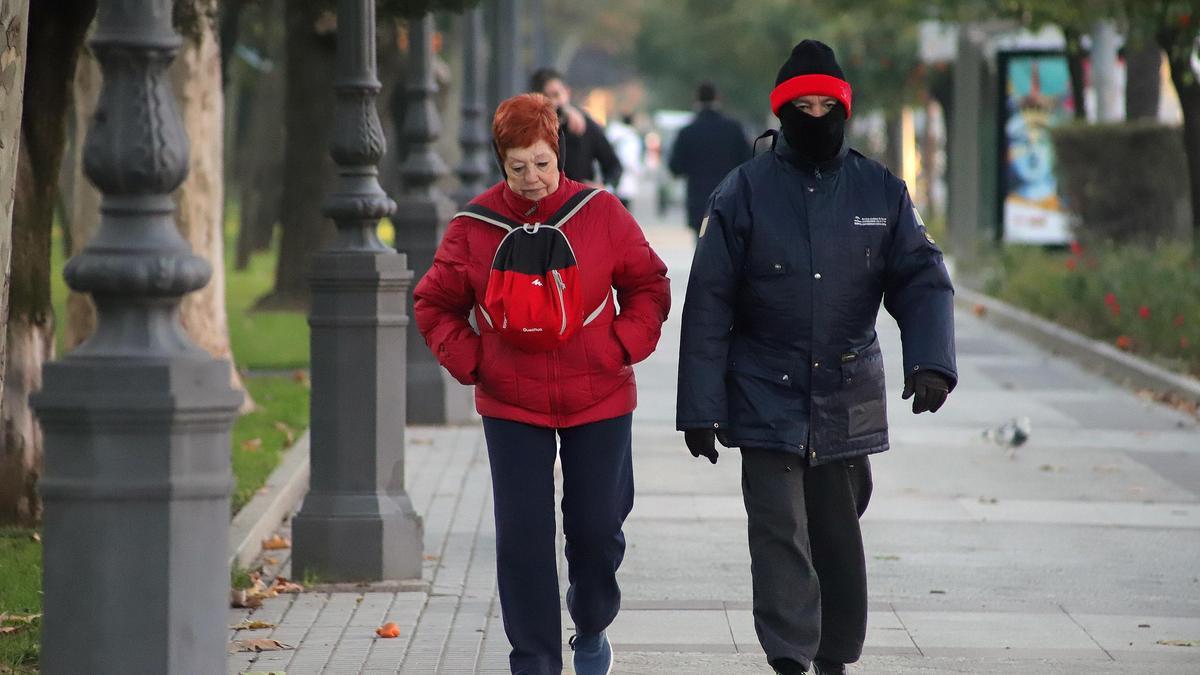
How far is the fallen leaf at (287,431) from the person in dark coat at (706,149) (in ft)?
30.7

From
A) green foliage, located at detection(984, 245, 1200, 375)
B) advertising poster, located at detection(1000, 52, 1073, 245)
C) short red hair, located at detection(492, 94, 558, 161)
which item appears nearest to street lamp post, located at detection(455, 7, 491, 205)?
green foliage, located at detection(984, 245, 1200, 375)

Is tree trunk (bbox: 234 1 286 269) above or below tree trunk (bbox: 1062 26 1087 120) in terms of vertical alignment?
below

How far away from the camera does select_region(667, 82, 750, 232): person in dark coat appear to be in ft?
69.8

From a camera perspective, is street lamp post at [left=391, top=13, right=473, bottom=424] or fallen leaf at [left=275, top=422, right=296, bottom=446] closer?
fallen leaf at [left=275, top=422, right=296, bottom=446]

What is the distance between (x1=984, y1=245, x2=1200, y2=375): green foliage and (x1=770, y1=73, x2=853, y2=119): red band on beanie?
9792 mm

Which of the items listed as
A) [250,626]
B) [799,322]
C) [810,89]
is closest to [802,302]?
[799,322]

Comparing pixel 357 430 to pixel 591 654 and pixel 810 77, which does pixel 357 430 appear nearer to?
pixel 591 654

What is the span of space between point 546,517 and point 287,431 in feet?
21.2

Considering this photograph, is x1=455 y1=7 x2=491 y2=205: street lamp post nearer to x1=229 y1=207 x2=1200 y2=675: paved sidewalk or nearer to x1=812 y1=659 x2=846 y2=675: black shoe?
x1=229 y1=207 x2=1200 y2=675: paved sidewalk

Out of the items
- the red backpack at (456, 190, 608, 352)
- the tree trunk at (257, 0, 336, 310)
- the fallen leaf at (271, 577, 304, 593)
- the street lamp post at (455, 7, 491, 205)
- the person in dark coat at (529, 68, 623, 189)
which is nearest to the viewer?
the red backpack at (456, 190, 608, 352)

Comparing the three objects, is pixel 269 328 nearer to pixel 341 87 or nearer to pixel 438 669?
pixel 341 87

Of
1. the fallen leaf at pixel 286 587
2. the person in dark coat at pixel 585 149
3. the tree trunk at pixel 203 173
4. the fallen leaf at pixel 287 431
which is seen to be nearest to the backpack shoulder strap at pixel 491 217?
the fallen leaf at pixel 286 587

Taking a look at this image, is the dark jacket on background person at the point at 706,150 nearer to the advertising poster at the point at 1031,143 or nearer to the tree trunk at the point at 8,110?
the advertising poster at the point at 1031,143

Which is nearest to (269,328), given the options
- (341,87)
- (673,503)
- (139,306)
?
(673,503)
